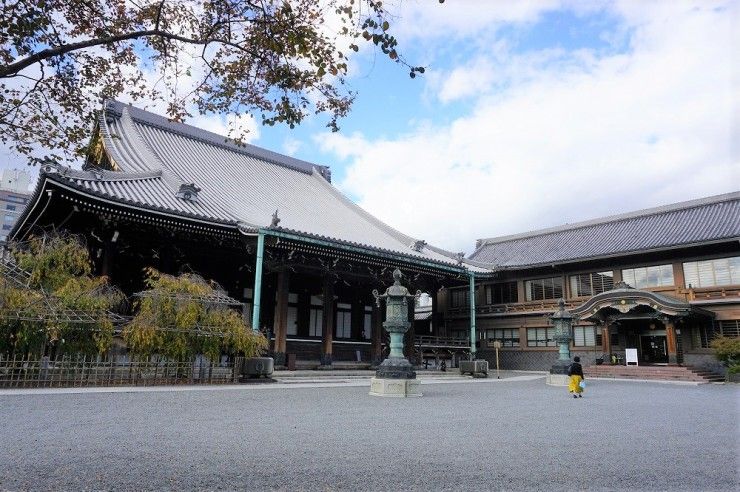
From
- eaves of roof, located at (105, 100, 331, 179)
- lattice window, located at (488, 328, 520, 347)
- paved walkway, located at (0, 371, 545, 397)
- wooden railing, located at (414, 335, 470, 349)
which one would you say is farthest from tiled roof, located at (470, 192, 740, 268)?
eaves of roof, located at (105, 100, 331, 179)

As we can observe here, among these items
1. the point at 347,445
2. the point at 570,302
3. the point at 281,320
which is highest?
the point at 570,302

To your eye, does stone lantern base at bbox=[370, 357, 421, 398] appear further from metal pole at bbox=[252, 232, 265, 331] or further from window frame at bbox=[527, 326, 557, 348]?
window frame at bbox=[527, 326, 557, 348]

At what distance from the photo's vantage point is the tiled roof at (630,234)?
23.3 meters

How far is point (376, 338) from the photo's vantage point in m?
20.7

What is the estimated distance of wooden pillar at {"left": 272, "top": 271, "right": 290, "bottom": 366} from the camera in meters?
16.7

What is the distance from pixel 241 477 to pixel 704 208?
93.0 ft

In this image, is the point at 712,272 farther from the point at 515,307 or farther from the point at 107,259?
the point at 107,259

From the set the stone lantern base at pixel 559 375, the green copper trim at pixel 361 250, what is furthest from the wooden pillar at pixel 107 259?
the stone lantern base at pixel 559 375

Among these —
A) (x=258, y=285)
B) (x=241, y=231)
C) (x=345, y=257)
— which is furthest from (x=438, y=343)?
(x=241, y=231)

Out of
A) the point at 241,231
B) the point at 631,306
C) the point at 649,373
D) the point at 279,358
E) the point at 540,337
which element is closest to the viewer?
the point at 241,231

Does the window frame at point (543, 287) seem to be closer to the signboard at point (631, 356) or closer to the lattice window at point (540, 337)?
the lattice window at point (540, 337)

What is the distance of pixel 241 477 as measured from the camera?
4191mm

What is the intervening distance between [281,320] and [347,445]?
38.3 feet

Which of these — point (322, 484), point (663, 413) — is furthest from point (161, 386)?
point (663, 413)
